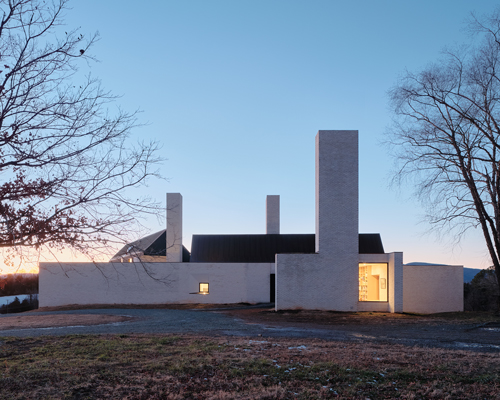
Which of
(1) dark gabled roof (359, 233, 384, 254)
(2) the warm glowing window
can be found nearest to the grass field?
(2) the warm glowing window

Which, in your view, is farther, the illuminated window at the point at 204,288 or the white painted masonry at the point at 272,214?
the white painted masonry at the point at 272,214

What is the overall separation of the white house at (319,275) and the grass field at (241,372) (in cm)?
885

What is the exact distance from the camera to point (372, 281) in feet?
76.5

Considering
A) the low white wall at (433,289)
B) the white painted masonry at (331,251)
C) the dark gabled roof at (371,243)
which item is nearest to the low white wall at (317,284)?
the white painted masonry at (331,251)

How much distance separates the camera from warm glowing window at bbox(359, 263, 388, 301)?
22.1 meters

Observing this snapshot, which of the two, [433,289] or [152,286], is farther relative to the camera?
[152,286]

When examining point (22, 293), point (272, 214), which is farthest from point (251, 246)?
point (22, 293)

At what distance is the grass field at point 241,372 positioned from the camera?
5594mm

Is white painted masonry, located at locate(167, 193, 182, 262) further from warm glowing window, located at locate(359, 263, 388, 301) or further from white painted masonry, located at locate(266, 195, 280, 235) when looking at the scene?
warm glowing window, located at locate(359, 263, 388, 301)

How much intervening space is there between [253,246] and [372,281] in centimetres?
951

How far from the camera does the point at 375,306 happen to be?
2064 centimetres

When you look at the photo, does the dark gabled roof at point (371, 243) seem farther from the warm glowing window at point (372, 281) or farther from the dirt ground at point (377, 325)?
the dirt ground at point (377, 325)

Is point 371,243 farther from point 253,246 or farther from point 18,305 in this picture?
point 18,305

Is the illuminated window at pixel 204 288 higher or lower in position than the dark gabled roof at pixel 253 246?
lower
